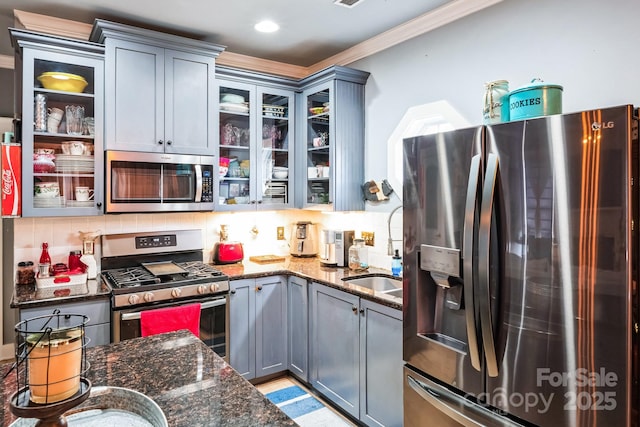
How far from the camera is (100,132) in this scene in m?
2.76

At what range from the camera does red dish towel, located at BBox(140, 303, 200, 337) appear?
2.59 m

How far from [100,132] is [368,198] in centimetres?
198

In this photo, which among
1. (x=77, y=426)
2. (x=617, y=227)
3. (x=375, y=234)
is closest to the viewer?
(x=77, y=426)

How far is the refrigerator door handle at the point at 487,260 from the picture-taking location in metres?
1.56

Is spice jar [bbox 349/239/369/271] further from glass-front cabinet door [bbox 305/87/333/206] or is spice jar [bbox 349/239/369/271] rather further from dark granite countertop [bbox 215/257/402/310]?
glass-front cabinet door [bbox 305/87/333/206]

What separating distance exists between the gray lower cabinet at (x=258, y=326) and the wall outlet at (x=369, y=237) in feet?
2.36

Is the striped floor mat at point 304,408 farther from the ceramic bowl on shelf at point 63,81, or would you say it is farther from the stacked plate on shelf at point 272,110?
the ceramic bowl on shelf at point 63,81

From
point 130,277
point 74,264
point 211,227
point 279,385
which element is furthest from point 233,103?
point 279,385

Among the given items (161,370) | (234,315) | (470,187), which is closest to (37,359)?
(161,370)

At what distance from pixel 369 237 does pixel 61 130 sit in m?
2.30

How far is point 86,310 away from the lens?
2479 millimetres

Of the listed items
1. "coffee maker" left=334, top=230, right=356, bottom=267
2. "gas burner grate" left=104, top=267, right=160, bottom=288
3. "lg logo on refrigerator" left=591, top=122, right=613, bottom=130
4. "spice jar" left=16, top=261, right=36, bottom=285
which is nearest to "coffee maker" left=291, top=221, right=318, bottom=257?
"coffee maker" left=334, top=230, right=356, bottom=267

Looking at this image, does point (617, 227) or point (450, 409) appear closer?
point (617, 227)

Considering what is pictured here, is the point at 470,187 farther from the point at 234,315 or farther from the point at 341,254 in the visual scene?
the point at 234,315
